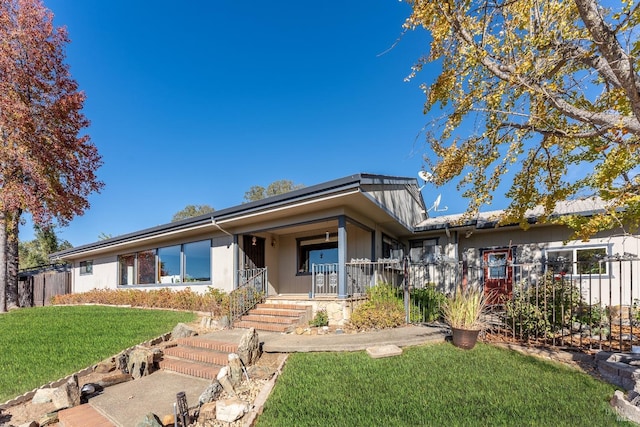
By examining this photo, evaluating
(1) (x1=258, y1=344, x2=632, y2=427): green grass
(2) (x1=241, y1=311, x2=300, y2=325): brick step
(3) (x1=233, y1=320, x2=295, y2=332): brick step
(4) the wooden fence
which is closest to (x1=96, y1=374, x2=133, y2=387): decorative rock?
(1) (x1=258, y1=344, x2=632, y2=427): green grass

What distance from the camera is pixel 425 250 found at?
12555 mm

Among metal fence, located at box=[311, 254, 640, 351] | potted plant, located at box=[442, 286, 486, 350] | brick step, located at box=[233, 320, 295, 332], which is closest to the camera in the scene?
potted plant, located at box=[442, 286, 486, 350]

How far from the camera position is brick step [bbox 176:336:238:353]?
5.99 m

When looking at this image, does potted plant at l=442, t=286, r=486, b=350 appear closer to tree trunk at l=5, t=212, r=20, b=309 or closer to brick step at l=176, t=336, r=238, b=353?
brick step at l=176, t=336, r=238, b=353

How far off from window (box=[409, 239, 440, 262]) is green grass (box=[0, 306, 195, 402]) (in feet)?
27.5

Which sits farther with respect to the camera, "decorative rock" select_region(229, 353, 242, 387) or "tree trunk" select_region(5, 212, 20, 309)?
"tree trunk" select_region(5, 212, 20, 309)

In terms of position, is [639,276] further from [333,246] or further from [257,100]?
[257,100]

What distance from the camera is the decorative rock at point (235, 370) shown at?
4617 millimetres

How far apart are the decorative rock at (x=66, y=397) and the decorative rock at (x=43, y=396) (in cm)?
12

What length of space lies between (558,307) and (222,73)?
1757 centimetres

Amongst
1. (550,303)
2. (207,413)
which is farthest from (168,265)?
(550,303)

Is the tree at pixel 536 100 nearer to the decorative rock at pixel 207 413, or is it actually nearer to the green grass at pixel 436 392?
the green grass at pixel 436 392

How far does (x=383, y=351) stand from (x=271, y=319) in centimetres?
333

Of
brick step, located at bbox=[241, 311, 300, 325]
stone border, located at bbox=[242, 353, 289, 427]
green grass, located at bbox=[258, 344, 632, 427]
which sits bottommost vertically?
brick step, located at bbox=[241, 311, 300, 325]
